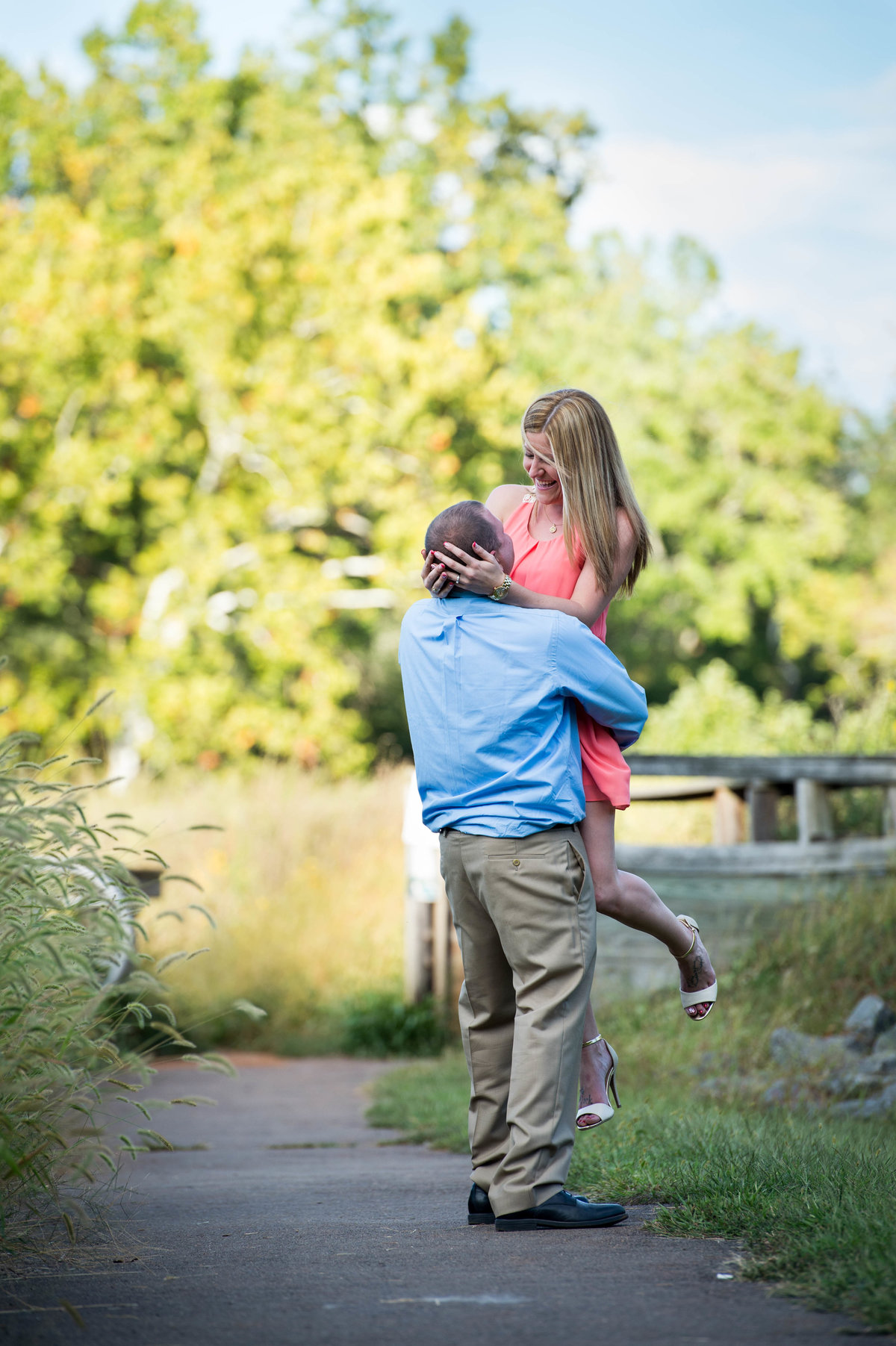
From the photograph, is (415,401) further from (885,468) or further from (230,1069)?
(885,468)

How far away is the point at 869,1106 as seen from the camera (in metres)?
5.78

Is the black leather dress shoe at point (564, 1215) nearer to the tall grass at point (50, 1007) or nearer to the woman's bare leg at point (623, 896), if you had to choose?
the woman's bare leg at point (623, 896)

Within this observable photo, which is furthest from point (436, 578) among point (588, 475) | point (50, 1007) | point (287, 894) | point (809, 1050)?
point (287, 894)

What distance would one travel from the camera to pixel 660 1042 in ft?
23.3

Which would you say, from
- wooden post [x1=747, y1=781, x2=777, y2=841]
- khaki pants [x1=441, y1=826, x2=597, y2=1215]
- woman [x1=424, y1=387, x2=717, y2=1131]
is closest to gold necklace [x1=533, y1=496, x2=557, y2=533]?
woman [x1=424, y1=387, x2=717, y2=1131]

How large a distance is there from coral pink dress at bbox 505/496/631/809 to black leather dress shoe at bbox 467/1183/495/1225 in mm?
992

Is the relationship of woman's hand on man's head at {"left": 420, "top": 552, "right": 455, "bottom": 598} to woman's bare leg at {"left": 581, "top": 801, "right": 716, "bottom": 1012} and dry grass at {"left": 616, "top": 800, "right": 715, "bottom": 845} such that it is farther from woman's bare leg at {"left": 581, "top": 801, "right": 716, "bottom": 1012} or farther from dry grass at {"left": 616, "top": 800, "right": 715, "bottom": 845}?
dry grass at {"left": 616, "top": 800, "right": 715, "bottom": 845}

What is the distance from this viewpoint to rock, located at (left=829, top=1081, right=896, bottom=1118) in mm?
5699

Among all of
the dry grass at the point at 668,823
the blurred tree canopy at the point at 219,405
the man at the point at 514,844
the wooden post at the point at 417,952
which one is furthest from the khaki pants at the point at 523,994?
the blurred tree canopy at the point at 219,405

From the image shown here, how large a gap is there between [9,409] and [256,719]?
4858 mm

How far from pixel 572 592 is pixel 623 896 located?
799 mm

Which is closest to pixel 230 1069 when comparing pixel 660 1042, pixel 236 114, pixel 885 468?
pixel 660 1042

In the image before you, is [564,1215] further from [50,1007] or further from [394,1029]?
[394,1029]

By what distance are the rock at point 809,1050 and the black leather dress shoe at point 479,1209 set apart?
345cm
